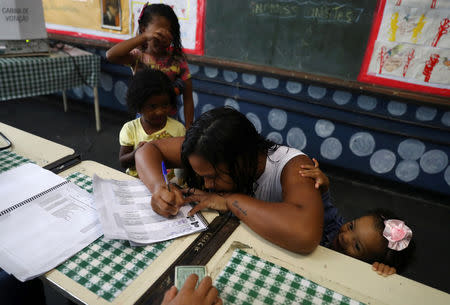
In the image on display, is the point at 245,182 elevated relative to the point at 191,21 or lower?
lower

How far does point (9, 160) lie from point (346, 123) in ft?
7.65

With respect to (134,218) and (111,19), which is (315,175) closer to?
(134,218)

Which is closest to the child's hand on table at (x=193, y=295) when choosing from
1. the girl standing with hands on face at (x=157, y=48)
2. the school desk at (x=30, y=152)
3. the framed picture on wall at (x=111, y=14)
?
the school desk at (x=30, y=152)

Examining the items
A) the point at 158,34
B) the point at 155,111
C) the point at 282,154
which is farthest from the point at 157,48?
the point at 282,154

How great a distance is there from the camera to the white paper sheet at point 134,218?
849mm

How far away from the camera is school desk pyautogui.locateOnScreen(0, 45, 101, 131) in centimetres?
257

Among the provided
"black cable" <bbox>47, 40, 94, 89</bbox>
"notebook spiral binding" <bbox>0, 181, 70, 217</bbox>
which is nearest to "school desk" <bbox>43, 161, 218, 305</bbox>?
"notebook spiral binding" <bbox>0, 181, 70, 217</bbox>

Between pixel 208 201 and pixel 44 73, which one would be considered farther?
pixel 44 73

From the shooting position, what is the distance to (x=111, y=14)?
10.7ft

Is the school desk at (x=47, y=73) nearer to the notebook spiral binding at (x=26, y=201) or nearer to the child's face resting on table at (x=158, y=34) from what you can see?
the child's face resting on table at (x=158, y=34)

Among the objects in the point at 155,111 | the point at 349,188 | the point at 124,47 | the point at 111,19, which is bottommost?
the point at 349,188

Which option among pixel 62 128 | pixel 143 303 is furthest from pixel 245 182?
pixel 62 128

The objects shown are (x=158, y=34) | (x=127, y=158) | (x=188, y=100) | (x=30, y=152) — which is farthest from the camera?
(x=188, y=100)

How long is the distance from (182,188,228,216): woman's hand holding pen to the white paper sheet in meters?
0.02
